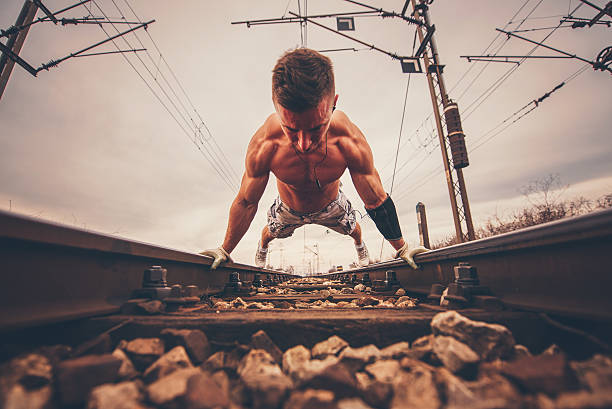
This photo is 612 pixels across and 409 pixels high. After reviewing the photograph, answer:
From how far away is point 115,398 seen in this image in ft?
2.63

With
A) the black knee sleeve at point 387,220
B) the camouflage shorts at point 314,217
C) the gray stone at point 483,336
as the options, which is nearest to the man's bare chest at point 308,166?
the black knee sleeve at point 387,220

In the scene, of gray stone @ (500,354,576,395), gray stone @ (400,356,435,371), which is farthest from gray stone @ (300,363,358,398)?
gray stone @ (500,354,576,395)

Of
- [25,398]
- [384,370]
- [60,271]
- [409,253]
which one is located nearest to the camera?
[25,398]

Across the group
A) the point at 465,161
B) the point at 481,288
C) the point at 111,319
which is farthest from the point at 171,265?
the point at 465,161

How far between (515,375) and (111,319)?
1.66 meters

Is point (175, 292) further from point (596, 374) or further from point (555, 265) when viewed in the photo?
point (555, 265)

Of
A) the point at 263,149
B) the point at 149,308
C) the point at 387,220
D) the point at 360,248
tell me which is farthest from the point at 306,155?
the point at 360,248

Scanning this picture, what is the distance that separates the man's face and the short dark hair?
57mm

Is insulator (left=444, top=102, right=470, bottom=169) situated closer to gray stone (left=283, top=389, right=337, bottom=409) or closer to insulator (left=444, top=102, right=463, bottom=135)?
insulator (left=444, top=102, right=463, bottom=135)

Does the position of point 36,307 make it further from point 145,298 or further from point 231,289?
point 231,289

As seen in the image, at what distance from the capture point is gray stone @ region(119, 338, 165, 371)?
113cm

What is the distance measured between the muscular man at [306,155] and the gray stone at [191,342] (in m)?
1.89

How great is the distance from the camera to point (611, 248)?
1139mm

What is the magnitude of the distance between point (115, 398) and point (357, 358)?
0.80 metres
